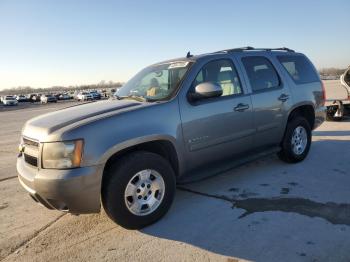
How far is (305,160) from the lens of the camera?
6.24 meters

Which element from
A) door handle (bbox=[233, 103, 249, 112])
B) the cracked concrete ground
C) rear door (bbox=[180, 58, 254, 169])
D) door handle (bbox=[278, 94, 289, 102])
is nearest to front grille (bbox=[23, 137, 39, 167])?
the cracked concrete ground

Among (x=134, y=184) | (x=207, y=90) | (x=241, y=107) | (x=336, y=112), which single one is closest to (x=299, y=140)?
(x=241, y=107)

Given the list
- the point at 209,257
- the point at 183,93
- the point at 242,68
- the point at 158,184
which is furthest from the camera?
the point at 242,68

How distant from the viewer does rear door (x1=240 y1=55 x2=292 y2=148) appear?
5188 mm

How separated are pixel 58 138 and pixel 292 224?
252cm

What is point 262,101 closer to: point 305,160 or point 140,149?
point 305,160

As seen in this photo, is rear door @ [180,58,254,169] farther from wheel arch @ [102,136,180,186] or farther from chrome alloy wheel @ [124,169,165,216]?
chrome alloy wheel @ [124,169,165,216]

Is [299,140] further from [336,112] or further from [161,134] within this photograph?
[336,112]

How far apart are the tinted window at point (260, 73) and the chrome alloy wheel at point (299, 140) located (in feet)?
2.97

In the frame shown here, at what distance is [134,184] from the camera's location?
3846 millimetres

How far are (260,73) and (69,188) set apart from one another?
338 centimetres

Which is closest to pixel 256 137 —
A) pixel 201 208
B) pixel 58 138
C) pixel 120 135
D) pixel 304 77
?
pixel 201 208

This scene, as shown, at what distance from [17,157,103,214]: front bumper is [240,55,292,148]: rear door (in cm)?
258

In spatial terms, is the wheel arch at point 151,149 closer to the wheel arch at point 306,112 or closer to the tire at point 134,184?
the tire at point 134,184
